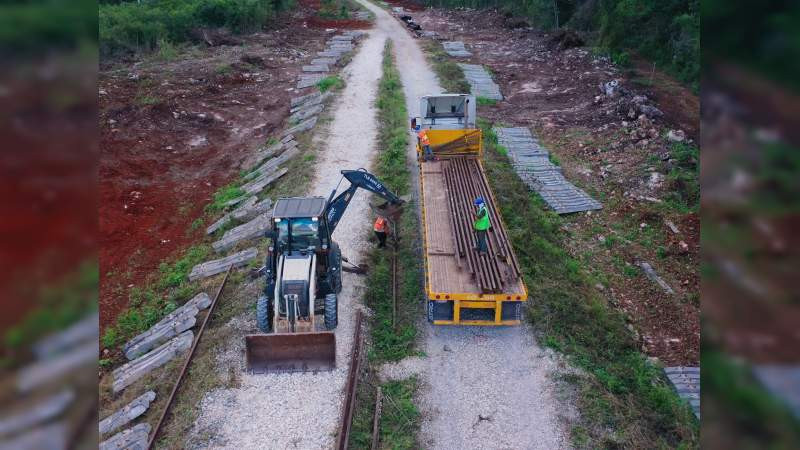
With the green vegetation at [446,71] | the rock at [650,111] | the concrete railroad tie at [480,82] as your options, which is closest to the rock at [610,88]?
the rock at [650,111]

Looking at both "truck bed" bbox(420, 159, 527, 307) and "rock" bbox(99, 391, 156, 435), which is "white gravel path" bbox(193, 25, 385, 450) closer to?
"rock" bbox(99, 391, 156, 435)

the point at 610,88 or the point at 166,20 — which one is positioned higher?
the point at 166,20

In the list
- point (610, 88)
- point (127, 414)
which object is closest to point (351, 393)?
point (127, 414)

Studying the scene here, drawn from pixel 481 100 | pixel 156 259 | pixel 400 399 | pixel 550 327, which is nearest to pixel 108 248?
pixel 156 259

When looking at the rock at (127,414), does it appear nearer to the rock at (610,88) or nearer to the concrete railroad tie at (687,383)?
the concrete railroad tie at (687,383)

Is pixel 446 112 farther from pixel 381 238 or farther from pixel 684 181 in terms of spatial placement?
pixel 684 181

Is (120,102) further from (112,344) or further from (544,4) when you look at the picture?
(544,4)
